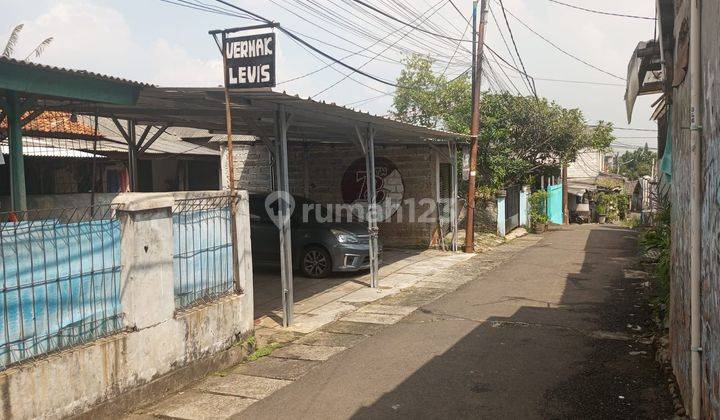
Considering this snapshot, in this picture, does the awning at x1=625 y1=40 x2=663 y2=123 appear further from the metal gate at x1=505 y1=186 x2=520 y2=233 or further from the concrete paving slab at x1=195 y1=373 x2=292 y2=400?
the metal gate at x1=505 y1=186 x2=520 y2=233

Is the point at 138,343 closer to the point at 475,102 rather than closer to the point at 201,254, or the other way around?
the point at 201,254

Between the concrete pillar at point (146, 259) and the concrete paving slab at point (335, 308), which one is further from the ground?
the concrete pillar at point (146, 259)

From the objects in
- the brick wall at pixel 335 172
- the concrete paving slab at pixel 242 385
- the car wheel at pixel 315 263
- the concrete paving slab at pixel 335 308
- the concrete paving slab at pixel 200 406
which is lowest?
the concrete paving slab at pixel 242 385

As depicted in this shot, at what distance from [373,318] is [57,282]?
4.80 m

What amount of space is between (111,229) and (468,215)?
37.5ft

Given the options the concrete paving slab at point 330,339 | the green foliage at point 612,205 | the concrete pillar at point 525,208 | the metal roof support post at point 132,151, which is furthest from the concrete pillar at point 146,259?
the green foliage at point 612,205

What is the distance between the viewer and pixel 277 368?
6.27 meters

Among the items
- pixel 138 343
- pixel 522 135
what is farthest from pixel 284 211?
pixel 522 135

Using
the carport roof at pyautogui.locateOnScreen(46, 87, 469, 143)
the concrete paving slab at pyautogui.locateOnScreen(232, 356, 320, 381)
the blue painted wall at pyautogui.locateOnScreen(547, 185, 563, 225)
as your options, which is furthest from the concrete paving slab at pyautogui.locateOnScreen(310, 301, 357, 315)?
the blue painted wall at pyautogui.locateOnScreen(547, 185, 563, 225)

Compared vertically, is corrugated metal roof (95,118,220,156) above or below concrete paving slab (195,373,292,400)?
above

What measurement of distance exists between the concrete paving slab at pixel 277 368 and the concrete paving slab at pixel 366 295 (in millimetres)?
3200

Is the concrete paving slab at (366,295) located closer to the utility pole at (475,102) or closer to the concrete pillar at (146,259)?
the concrete pillar at (146,259)

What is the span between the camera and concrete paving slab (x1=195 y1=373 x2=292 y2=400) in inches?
218

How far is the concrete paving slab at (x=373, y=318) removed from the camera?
8.28 metres
